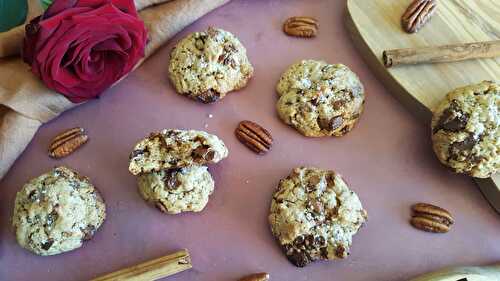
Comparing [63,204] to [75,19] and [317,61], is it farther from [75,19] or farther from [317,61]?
[317,61]

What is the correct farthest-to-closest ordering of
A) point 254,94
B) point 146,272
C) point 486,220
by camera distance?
point 254,94 < point 486,220 < point 146,272

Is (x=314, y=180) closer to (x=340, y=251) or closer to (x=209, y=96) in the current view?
(x=340, y=251)

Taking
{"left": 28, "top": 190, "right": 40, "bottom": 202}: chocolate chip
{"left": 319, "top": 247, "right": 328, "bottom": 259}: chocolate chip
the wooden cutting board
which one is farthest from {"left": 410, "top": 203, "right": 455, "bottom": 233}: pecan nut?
{"left": 28, "top": 190, "right": 40, "bottom": 202}: chocolate chip

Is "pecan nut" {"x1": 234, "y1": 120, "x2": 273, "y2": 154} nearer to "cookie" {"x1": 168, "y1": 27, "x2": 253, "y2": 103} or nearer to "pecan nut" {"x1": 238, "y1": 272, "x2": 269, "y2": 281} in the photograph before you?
"cookie" {"x1": 168, "y1": 27, "x2": 253, "y2": 103}

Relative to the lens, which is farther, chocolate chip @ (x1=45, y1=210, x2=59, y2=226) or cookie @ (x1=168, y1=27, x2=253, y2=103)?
cookie @ (x1=168, y1=27, x2=253, y2=103)

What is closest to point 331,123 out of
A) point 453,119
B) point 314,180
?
point 314,180

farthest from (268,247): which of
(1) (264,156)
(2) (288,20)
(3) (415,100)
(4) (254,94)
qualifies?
(2) (288,20)

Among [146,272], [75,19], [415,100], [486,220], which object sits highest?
[75,19]
